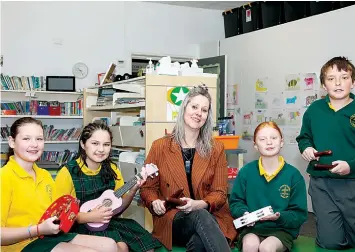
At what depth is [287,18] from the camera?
5.82 meters

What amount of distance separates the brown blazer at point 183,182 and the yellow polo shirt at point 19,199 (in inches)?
24.3

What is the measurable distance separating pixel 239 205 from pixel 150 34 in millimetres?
4880

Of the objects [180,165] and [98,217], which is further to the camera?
[180,165]

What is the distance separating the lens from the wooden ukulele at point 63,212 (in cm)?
205

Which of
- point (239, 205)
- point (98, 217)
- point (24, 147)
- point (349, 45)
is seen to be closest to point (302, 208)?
point (239, 205)

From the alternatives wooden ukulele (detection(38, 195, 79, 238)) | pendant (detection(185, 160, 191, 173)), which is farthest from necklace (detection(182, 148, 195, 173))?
wooden ukulele (detection(38, 195, 79, 238))

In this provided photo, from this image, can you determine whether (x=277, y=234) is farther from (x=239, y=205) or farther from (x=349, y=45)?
(x=349, y=45)

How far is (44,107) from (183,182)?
13.1 ft

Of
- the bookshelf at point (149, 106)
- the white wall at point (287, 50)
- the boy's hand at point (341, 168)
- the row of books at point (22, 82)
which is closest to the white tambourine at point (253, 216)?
the boy's hand at point (341, 168)

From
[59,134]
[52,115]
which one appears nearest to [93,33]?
[52,115]

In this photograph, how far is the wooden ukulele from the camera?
2.05m

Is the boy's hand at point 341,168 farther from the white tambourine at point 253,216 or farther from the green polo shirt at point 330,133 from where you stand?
the white tambourine at point 253,216

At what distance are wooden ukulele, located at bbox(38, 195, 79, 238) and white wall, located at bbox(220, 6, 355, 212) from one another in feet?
11.2

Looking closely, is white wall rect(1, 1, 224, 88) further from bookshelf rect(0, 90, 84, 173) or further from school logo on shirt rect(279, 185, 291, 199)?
school logo on shirt rect(279, 185, 291, 199)
